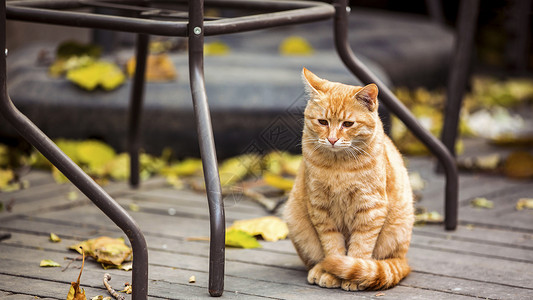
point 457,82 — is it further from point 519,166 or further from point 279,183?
point 279,183

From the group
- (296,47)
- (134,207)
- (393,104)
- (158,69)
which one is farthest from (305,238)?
(296,47)

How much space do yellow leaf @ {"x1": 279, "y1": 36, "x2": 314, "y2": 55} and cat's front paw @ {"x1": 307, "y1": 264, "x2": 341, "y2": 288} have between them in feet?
8.52

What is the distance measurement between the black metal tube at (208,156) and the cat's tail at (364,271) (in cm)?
28

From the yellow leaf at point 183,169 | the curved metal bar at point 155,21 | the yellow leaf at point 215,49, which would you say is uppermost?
the curved metal bar at point 155,21

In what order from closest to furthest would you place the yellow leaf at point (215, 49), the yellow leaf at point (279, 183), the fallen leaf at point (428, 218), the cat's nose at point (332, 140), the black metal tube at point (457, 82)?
the cat's nose at point (332, 140) < the fallen leaf at point (428, 218) < the yellow leaf at point (279, 183) < the black metal tube at point (457, 82) < the yellow leaf at point (215, 49)

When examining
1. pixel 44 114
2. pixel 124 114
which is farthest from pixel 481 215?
pixel 44 114

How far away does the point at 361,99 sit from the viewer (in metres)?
1.68

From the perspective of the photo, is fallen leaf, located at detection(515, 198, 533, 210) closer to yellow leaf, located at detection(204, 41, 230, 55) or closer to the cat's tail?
the cat's tail

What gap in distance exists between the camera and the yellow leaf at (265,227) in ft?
7.20

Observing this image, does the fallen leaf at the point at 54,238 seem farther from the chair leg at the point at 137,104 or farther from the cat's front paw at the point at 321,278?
the cat's front paw at the point at 321,278

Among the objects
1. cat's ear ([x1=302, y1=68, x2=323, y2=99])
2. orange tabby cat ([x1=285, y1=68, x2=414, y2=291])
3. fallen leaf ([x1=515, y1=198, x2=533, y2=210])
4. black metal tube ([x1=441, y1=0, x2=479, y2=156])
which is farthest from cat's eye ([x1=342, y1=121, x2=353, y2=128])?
black metal tube ([x1=441, y1=0, x2=479, y2=156])

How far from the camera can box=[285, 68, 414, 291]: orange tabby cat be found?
1.67m

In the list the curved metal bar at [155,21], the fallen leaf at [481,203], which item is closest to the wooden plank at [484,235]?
the fallen leaf at [481,203]

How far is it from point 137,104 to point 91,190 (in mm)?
1213
